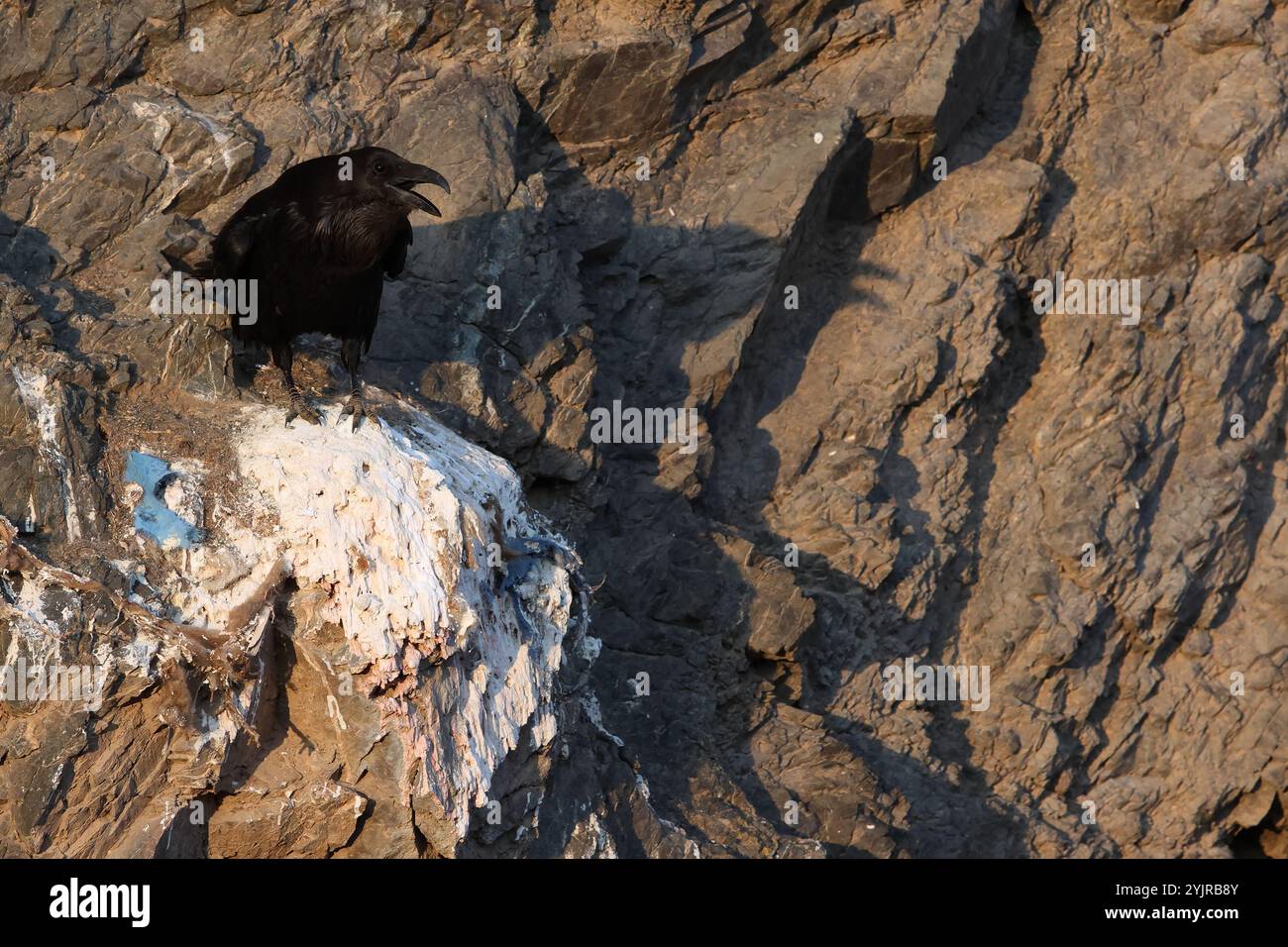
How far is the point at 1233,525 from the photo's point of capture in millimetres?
12117

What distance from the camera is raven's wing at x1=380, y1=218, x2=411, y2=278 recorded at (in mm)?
8688

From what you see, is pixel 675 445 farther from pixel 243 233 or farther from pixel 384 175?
pixel 243 233

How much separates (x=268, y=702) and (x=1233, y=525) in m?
7.73

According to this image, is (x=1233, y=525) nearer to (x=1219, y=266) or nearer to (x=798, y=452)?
(x=1219, y=266)

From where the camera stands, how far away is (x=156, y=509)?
24.3 ft

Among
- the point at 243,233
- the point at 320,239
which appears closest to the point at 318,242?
the point at 320,239

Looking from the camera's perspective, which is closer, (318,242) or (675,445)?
(318,242)

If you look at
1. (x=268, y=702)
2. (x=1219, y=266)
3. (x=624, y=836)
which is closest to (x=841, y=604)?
(x=624, y=836)

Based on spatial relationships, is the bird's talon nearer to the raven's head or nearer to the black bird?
the black bird

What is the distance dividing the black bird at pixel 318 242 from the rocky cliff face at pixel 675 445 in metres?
0.33

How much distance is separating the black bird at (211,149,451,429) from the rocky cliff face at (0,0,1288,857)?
33 centimetres

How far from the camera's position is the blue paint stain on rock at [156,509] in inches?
288

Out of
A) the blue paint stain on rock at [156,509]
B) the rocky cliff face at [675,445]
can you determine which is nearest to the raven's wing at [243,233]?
the rocky cliff face at [675,445]

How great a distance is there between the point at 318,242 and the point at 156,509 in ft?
5.52
